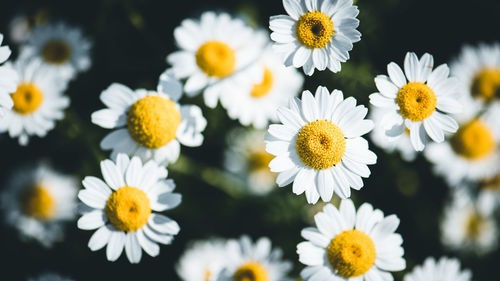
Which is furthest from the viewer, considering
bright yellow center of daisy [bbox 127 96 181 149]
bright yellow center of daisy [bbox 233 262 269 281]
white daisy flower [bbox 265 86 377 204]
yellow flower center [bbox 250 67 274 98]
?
yellow flower center [bbox 250 67 274 98]

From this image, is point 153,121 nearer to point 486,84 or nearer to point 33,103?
point 33,103

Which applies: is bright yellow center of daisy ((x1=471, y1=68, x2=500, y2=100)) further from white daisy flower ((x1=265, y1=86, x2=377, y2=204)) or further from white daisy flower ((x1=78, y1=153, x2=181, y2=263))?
white daisy flower ((x1=78, y1=153, x2=181, y2=263))

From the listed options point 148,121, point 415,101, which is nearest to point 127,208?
point 148,121

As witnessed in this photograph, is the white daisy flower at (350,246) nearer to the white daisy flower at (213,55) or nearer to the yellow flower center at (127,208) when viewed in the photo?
the yellow flower center at (127,208)

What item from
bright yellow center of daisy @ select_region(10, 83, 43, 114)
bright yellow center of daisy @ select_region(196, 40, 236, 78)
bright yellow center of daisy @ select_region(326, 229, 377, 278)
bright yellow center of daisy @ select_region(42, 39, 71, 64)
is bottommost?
bright yellow center of daisy @ select_region(326, 229, 377, 278)

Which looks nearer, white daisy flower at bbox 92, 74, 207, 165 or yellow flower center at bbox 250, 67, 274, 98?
white daisy flower at bbox 92, 74, 207, 165

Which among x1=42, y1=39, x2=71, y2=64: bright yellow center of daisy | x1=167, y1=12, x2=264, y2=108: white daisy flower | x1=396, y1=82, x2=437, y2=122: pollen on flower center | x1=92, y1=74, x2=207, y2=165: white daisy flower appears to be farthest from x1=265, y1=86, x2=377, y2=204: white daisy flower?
x1=42, y1=39, x2=71, y2=64: bright yellow center of daisy

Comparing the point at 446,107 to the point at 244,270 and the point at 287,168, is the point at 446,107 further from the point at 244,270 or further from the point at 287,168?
the point at 244,270
